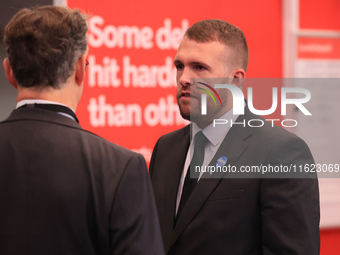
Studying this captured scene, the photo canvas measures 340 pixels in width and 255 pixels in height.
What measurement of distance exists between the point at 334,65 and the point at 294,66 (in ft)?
1.36

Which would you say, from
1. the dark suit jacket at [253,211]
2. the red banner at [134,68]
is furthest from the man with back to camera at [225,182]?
the red banner at [134,68]

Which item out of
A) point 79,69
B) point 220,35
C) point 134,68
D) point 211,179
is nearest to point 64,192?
point 79,69

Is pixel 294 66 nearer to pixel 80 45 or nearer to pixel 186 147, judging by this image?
pixel 186 147

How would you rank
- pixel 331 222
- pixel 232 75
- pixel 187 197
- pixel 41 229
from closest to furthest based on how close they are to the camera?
pixel 41 229, pixel 187 197, pixel 232 75, pixel 331 222

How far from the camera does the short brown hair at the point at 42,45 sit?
0.94 metres

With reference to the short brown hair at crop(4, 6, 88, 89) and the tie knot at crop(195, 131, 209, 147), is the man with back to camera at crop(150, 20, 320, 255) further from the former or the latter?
the short brown hair at crop(4, 6, 88, 89)

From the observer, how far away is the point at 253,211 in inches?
54.5

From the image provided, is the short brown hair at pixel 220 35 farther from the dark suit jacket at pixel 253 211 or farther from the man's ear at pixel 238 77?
the dark suit jacket at pixel 253 211

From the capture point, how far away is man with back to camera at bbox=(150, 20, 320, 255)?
1338 mm

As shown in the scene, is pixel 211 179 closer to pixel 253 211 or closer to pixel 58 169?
pixel 253 211

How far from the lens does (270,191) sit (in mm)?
1356

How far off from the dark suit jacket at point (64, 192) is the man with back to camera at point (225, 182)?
49 cm

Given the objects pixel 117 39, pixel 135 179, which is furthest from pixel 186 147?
pixel 117 39

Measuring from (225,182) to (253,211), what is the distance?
0.15m
